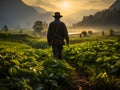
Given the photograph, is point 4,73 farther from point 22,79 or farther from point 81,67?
point 81,67

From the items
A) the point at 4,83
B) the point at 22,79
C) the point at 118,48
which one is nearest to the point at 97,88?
the point at 22,79

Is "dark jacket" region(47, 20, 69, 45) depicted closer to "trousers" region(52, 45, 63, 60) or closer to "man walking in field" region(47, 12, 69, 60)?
"man walking in field" region(47, 12, 69, 60)

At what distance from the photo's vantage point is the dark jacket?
535 inches

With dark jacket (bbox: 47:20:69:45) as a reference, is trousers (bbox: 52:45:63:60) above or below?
below

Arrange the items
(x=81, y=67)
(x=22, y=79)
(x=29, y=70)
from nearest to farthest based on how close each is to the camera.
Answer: (x=22, y=79), (x=29, y=70), (x=81, y=67)

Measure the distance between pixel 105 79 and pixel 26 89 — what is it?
11.3 feet

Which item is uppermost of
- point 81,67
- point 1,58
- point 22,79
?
point 1,58

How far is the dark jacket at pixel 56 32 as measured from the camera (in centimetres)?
1358

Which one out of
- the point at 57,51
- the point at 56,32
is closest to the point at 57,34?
the point at 56,32

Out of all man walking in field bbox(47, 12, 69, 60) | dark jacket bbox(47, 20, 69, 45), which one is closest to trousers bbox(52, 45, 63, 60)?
man walking in field bbox(47, 12, 69, 60)

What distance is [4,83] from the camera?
18.8 ft

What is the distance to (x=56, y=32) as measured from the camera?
13656 millimetres

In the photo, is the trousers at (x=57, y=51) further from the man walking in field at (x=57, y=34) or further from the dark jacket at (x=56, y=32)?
the dark jacket at (x=56, y=32)

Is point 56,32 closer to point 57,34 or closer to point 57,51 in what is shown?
point 57,34
